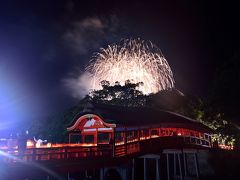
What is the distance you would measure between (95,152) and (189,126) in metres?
14.3

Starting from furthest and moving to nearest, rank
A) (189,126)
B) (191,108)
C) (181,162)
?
(191,108), (189,126), (181,162)

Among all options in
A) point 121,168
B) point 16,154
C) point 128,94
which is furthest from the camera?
point 128,94

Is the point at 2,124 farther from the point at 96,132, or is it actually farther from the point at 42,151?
the point at 42,151

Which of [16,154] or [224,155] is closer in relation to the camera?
[16,154]

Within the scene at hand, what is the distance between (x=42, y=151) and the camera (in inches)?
560

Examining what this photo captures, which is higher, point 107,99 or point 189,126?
point 107,99

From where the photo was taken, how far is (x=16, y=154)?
42.2ft

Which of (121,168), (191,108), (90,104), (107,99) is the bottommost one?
(121,168)

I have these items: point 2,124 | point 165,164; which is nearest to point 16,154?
point 165,164

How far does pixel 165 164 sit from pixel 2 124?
3814 centimetres

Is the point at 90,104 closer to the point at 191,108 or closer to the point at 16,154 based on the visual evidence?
the point at 16,154

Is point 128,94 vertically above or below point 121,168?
above

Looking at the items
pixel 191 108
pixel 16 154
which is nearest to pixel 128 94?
pixel 191 108

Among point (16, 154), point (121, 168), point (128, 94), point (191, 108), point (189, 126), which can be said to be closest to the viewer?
point (16, 154)
